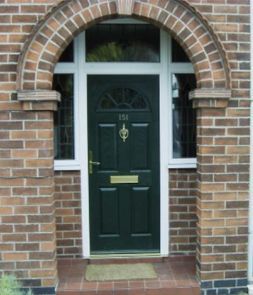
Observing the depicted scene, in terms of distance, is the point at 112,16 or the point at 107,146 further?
the point at 107,146

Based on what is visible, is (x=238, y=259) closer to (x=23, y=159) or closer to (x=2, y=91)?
(x=23, y=159)

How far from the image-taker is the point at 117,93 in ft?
15.5

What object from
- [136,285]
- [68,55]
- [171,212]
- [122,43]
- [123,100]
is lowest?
[136,285]

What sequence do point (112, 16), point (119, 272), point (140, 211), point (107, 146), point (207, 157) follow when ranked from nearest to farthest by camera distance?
point (112, 16) → point (207, 157) → point (119, 272) → point (107, 146) → point (140, 211)

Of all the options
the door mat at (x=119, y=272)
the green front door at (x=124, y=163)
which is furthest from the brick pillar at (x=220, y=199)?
the green front door at (x=124, y=163)

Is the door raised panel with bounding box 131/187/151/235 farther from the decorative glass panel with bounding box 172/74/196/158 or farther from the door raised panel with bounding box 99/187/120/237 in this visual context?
the decorative glass panel with bounding box 172/74/196/158

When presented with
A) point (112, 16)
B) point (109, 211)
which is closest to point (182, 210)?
point (109, 211)

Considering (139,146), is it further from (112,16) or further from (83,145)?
(112,16)

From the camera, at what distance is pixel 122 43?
4.73 m

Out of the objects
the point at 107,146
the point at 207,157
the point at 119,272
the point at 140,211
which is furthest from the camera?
the point at 140,211

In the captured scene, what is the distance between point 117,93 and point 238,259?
2279 millimetres

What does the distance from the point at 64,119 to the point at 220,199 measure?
1999 millimetres

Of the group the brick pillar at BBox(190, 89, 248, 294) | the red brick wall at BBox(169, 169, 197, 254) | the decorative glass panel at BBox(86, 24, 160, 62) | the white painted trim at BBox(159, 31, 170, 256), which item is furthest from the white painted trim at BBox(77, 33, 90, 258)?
the brick pillar at BBox(190, 89, 248, 294)

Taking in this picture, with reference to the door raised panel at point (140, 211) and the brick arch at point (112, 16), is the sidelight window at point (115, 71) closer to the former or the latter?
the door raised panel at point (140, 211)
